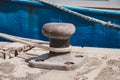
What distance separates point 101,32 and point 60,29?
2.03m

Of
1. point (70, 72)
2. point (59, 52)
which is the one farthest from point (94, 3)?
point (70, 72)

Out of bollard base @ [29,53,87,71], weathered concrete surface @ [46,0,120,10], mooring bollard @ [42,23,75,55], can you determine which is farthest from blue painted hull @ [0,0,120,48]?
mooring bollard @ [42,23,75,55]

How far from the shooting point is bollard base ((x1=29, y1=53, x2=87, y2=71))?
2.83m

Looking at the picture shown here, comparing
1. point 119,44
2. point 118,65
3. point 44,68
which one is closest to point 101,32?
point 119,44

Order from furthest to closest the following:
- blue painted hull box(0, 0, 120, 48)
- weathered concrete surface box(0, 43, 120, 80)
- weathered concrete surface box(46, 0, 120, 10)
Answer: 1. weathered concrete surface box(46, 0, 120, 10)
2. blue painted hull box(0, 0, 120, 48)
3. weathered concrete surface box(0, 43, 120, 80)

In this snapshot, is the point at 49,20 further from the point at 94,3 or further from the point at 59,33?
the point at 59,33

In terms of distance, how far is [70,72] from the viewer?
2.77m

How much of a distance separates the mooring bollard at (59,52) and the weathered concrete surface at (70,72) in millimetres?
56

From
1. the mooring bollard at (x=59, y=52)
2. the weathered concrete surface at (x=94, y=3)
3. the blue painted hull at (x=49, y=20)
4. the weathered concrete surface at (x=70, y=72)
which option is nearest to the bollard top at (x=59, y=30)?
the mooring bollard at (x=59, y=52)

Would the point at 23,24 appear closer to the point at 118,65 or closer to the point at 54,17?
the point at 54,17

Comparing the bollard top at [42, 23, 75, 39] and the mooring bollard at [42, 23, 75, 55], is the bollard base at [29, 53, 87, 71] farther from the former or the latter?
the bollard top at [42, 23, 75, 39]

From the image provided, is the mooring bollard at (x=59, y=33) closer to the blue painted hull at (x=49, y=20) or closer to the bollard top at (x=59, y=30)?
the bollard top at (x=59, y=30)

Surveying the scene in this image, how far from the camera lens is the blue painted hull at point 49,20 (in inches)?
185

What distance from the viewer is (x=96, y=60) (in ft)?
10.4
